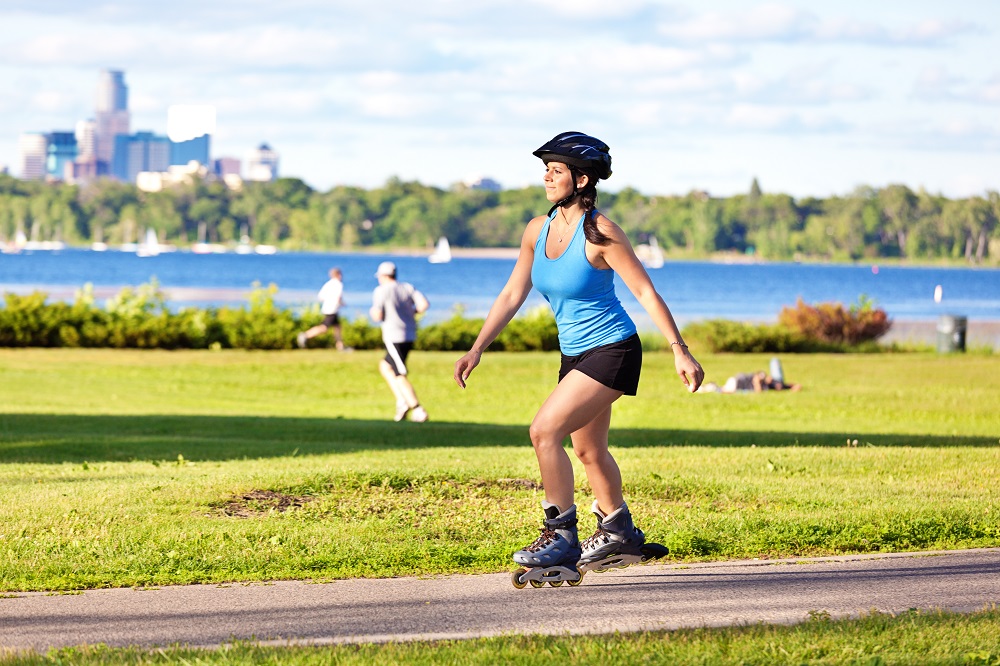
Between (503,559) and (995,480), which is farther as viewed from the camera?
(995,480)

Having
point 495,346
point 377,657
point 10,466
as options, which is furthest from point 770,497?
point 495,346

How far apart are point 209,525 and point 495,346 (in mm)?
23954

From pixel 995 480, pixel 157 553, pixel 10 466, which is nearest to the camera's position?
pixel 157 553

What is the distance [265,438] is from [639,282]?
8.93 m

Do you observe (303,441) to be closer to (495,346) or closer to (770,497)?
(770,497)

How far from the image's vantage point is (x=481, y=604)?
20.7 feet

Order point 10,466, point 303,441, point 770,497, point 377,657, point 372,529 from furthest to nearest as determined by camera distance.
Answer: point 303,441 → point 10,466 → point 770,497 → point 372,529 → point 377,657

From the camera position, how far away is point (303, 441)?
47.0 ft

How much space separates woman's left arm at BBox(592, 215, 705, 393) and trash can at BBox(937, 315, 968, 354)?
27511mm

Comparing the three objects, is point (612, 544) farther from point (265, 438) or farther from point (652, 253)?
point (652, 253)

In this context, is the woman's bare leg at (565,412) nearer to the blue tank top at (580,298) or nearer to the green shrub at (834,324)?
the blue tank top at (580,298)

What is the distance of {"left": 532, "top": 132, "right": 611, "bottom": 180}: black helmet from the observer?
6527 mm

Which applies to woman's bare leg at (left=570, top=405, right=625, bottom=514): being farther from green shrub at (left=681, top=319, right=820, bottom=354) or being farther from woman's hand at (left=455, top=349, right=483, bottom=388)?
green shrub at (left=681, top=319, right=820, bottom=354)

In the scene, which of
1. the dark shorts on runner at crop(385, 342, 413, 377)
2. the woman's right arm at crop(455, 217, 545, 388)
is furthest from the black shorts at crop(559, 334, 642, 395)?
the dark shorts on runner at crop(385, 342, 413, 377)
